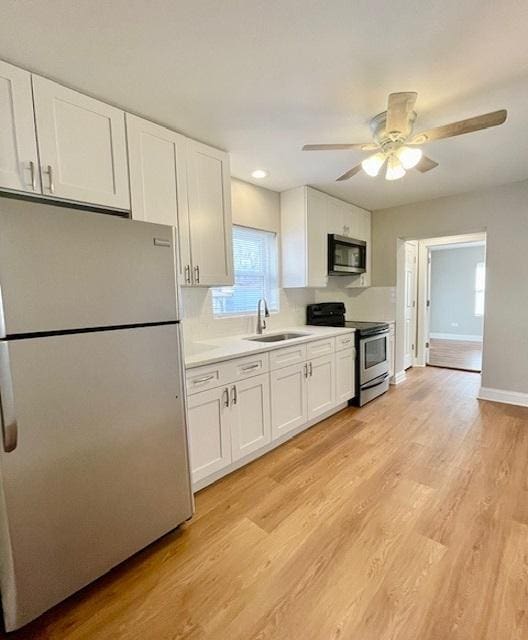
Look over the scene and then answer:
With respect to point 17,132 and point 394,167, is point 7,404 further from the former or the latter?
point 394,167

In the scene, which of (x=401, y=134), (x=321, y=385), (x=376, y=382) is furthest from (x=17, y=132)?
(x=376, y=382)

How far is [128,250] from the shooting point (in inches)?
56.4

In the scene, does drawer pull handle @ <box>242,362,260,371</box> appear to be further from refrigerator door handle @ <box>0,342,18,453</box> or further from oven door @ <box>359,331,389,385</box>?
oven door @ <box>359,331,389,385</box>

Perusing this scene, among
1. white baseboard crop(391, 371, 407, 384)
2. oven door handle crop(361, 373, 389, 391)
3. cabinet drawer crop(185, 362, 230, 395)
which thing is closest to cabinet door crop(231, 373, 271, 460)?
cabinet drawer crop(185, 362, 230, 395)

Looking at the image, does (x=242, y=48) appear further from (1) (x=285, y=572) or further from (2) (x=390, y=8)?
(1) (x=285, y=572)

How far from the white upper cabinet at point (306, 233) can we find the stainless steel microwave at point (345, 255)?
0.25 ft

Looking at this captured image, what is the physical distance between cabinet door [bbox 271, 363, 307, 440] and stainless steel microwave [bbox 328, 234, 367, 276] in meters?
1.48

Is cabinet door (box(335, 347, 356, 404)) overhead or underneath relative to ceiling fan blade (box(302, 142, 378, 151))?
underneath

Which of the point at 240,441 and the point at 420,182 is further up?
the point at 420,182

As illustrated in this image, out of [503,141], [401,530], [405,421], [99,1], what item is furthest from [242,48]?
[405,421]

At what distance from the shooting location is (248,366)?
230 centimetres

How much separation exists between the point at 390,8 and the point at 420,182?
2.36m

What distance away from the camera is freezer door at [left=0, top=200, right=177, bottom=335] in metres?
1.13

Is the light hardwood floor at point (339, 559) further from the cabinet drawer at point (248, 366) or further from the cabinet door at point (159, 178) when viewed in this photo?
the cabinet door at point (159, 178)
